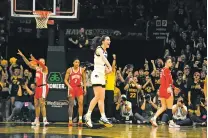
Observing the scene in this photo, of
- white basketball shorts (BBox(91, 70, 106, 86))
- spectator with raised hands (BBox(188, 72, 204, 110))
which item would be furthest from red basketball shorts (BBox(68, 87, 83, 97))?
Result: spectator with raised hands (BBox(188, 72, 204, 110))

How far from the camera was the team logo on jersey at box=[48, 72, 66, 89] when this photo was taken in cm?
1947

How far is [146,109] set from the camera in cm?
1986

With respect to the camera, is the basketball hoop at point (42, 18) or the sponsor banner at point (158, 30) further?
the sponsor banner at point (158, 30)

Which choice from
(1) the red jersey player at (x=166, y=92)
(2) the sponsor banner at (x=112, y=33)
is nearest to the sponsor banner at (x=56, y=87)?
(1) the red jersey player at (x=166, y=92)

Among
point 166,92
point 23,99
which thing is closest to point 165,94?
point 166,92

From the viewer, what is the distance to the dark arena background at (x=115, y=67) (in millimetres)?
18234

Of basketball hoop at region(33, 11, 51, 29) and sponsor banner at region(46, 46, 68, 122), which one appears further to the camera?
sponsor banner at region(46, 46, 68, 122)

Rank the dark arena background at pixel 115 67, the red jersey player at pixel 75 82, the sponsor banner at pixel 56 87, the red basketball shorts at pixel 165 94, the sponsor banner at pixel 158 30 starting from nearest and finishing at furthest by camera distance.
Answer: the red basketball shorts at pixel 165 94 < the red jersey player at pixel 75 82 < the dark arena background at pixel 115 67 < the sponsor banner at pixel 56 87 < the sponsor banner at pixel 158 30

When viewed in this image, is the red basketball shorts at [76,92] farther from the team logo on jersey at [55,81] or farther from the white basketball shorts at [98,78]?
the white basketball shorts at [98,78]

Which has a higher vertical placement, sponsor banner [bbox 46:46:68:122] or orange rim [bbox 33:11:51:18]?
orange rim [bbox 33:11:51:18]

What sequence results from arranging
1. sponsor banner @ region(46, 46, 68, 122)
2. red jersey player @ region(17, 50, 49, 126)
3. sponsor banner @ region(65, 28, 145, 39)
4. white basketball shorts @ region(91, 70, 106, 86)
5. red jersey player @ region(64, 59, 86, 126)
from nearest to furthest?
white basketball shorts @ region(91, 70, 106, 86) → red jersey player @ region(17, 50, 49, 126) → red jersey player @ region(64, 59, 86, 126) → sponsor banner @ region(46, 46, 68, 122) → sponsor banner @ region(65, 28, 145, 39)

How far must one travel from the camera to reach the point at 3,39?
25.9 metres

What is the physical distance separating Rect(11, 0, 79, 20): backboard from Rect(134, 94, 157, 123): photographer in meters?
3.91

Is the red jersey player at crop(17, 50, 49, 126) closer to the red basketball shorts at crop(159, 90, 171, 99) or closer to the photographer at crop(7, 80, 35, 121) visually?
the photographer at crop(7, 80, 35, 121)
